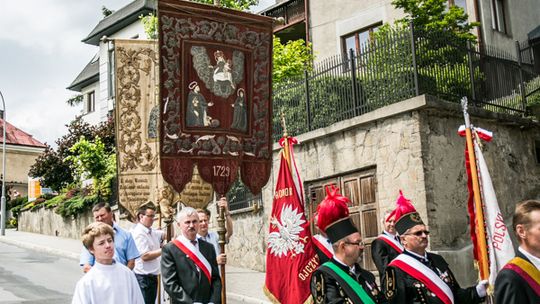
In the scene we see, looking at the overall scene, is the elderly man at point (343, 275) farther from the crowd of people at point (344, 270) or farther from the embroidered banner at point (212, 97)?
the embroidered banner at point (212, 97)

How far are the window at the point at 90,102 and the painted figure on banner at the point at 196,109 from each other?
31.8 m

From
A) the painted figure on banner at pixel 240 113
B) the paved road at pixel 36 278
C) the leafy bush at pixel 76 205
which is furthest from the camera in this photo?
the leafy bush at pixel 76 205

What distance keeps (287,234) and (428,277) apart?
3.42 m

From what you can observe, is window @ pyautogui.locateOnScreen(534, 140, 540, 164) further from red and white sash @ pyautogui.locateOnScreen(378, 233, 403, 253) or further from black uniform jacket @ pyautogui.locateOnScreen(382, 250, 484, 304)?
black uniform jacket @ pyautogui.locateOnScreen(382, 250, 484, 304)

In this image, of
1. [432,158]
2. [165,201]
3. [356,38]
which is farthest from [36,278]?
[356,38]

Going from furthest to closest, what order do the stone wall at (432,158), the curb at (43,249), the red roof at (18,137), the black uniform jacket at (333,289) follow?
the red roof at (18,137) < the curb at (43,249) < the stone wall at (432,158) < the black uniform jacket at (333,289)

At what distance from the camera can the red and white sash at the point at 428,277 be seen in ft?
16.1

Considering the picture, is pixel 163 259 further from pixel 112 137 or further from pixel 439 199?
pixel 112 137

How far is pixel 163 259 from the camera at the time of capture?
6523 mm

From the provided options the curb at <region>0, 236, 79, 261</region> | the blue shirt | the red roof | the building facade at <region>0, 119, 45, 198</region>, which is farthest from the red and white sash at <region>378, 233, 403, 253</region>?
the red roof

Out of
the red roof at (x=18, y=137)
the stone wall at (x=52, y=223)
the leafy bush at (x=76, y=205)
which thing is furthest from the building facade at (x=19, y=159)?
the leafy bush at (x=76, y=205)

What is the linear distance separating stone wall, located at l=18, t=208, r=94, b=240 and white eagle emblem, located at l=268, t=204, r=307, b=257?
746 inches

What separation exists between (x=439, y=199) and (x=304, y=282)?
398cm

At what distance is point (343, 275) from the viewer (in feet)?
14.2
